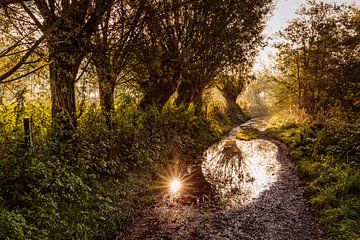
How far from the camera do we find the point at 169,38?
17031mm

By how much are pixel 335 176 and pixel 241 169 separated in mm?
5354

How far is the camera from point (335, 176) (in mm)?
10867

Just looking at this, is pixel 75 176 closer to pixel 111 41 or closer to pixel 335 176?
pixel 111 41

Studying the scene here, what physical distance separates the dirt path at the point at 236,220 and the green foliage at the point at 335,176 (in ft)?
1.56

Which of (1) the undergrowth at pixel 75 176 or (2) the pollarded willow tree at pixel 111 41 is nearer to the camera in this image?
(1) the undergrowth at pixel 75 176

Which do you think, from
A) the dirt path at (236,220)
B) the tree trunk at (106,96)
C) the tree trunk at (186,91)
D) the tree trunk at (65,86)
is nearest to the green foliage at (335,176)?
the dirt path at (236,220)

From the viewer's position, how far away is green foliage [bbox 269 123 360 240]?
814cm

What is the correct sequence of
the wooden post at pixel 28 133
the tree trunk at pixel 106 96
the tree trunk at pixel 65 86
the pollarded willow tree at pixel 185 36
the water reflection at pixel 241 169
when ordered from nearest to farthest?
1. the wooden post at pixel 28 133
2. the tree trunk at pixel 65 86
3. the tree trunk at pixel 106 96
4. the water reflection at pixel 241 169
5. the pollarded willow tree at pixel 185 36

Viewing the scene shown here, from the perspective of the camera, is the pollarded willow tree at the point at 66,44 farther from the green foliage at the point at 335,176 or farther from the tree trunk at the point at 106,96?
the green foliage at the point at 335,176

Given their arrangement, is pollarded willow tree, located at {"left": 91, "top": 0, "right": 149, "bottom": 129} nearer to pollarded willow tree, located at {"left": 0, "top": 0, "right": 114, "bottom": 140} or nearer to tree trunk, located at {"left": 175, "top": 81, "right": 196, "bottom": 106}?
pollarded willow tree, located at {"left": 0, "top": 0, "right": 114, "bottom": 140}

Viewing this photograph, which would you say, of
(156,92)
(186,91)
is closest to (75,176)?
(156,92)

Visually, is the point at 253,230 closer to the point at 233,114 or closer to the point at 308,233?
the point at 308,233

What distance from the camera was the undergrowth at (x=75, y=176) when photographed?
640 cm

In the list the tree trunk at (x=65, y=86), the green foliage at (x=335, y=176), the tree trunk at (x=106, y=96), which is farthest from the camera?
the tree trunk at (x=106, y=96)
